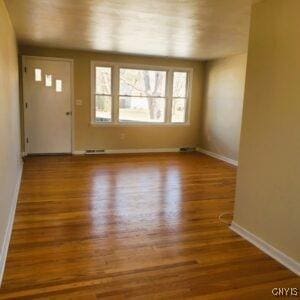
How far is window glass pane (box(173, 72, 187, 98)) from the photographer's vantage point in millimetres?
7375

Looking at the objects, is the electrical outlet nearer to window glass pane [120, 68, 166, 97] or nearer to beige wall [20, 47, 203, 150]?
beige wall [20, 47, 203, 150]

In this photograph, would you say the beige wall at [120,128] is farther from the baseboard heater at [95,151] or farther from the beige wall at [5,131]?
the beige wall at [5,131]

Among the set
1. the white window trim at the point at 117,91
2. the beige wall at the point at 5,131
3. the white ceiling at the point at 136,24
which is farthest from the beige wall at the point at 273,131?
the white window trim at the point at 117,91

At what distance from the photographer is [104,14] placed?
348 centimetres

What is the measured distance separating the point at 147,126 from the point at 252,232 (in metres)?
4.66

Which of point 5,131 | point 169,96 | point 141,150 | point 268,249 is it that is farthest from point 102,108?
point 268,249

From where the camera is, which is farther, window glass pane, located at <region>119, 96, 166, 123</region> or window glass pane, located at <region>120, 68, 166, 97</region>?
window glass pane, located at <region>119, 96, 166, 123</region>

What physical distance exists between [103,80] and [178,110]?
1.96m

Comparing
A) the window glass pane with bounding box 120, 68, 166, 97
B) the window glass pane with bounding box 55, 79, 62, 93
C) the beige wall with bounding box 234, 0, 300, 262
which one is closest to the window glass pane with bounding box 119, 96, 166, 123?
the window glass pane with bounding box 120, 68, 166, 97

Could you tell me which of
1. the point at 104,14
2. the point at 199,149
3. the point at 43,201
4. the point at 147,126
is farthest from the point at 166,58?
the point at 43,201

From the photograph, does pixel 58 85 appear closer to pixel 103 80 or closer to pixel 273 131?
pixel 103 80

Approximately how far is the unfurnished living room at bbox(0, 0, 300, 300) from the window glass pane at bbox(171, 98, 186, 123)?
55cm

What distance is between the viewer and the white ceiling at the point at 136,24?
3.13 metres

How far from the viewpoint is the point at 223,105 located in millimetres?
6746
